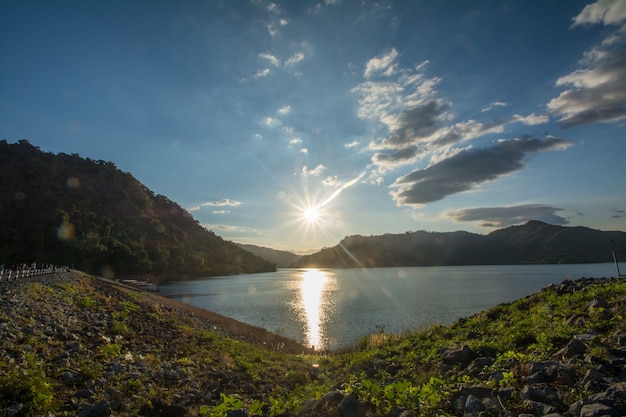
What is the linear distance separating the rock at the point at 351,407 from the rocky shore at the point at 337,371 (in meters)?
0.03

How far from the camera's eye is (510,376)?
8.12 meters

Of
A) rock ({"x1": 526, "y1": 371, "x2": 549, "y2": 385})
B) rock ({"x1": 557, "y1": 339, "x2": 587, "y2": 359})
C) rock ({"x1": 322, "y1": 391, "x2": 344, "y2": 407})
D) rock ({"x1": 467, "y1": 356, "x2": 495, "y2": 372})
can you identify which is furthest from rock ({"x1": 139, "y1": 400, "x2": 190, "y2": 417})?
rock ({"x1": 557, "y1": 339, "x2": 587, "y2": 359})

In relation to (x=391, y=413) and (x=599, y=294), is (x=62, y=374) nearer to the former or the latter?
(x=391, y=413)

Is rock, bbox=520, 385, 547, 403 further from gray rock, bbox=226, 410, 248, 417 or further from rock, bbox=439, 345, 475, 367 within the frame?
gray rock, bbox=226, 410, 248, 417

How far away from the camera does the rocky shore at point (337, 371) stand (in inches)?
291

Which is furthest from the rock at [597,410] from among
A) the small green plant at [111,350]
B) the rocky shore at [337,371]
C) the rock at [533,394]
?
the small green plant at [111,350]

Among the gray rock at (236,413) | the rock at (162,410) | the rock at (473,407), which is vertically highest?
the rock at (473,407)

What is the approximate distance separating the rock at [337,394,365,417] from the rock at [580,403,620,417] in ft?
15.1

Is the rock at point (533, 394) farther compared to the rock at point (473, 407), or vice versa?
the rock at point (473, 407)

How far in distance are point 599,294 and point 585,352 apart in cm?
976

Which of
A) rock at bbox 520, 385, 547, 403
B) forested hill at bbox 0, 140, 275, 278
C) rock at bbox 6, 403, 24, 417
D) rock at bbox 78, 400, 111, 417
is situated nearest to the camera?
rock at bbox 520, 385, 547, 403

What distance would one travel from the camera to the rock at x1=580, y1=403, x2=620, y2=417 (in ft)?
17.9

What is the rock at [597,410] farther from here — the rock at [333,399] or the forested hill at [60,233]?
the forested hill at [60,233]

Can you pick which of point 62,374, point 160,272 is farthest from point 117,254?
point 62,374
